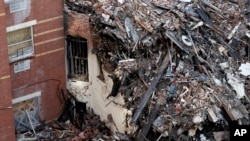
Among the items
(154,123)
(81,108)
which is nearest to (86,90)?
(81,108)

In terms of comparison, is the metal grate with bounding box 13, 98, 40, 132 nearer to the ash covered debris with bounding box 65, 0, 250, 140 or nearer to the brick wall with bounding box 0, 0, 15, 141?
the brick wall with bounding box 0, 0, 15, 141

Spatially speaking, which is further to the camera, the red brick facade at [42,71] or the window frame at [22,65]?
the window frame at [22,65]

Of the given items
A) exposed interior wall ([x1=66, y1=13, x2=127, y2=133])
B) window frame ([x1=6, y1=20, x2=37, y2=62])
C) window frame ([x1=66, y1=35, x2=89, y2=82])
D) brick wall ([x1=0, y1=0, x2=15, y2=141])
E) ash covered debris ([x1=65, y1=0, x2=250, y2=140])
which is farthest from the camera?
window frame ([x1=66, y1=35, x2=89, y2=82])

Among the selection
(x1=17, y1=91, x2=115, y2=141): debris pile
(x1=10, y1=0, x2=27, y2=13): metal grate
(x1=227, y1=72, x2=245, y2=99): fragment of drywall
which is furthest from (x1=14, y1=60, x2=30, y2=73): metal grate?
(x1=227, y1=72, x2=245, y2=99): fragment of drywall

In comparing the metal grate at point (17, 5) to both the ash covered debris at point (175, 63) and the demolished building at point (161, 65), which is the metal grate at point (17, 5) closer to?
the demolished building at point (161, 65)

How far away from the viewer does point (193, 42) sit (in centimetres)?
2989

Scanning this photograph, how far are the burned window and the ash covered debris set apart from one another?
1186mm

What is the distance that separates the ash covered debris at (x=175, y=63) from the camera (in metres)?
28.5

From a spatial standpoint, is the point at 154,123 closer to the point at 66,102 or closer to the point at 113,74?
the point at 113,74

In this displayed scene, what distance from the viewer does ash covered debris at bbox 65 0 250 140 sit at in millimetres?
28531

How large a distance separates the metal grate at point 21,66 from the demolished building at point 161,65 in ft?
2.24

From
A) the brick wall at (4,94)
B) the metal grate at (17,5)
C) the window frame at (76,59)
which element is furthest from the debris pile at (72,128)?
the metal grate at (17,5)

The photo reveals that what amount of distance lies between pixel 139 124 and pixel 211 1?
6.02m

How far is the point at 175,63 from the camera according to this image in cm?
2967
